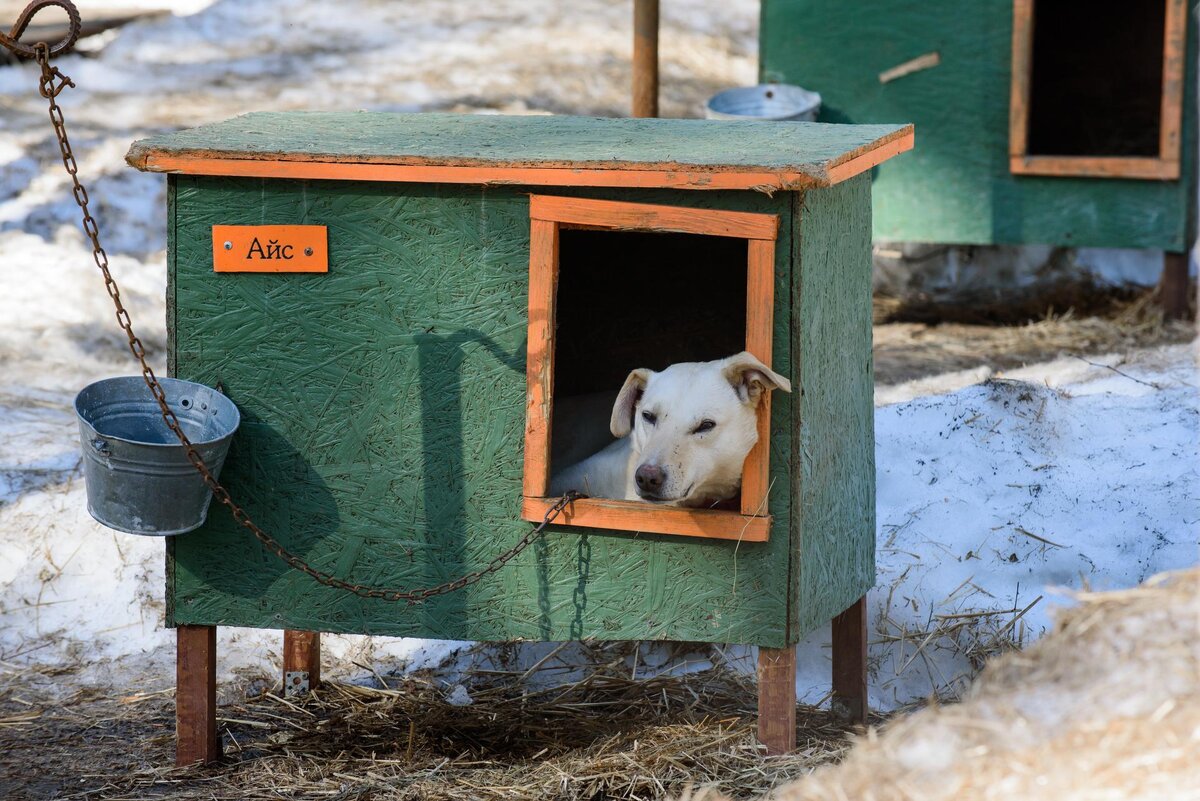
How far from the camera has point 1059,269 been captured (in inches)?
420

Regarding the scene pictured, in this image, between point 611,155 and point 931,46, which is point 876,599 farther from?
point 931,46

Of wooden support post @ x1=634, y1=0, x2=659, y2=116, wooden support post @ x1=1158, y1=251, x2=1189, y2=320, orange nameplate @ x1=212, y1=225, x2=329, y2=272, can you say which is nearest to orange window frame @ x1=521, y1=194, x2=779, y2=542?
orange nameplate @ x1=212, y1=225, x2=329, y2=272

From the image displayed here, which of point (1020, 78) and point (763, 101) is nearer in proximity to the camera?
point (1020, 78)

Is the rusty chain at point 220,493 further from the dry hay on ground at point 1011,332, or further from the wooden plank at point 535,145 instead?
the dry hay on ground at point 1011,332

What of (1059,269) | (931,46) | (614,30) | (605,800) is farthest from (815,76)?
(605,800)

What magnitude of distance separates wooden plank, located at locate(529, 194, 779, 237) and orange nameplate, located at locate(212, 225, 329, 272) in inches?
27.4

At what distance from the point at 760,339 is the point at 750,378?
108mm

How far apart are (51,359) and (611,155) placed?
5089 mm

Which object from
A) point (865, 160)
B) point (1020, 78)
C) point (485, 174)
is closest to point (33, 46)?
point (485, 174)

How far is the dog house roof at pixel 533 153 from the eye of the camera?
3.84 m

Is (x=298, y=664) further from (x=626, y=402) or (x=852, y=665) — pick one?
(x=852, y=665)

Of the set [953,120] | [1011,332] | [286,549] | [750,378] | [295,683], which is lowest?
[295,683]

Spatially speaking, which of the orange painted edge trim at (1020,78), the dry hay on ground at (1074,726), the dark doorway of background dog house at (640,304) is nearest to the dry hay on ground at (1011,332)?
the orange painted edge trim at (1020,78)

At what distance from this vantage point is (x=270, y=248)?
418cm
